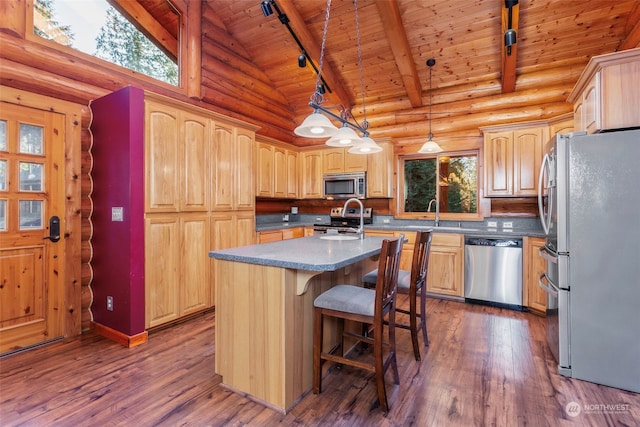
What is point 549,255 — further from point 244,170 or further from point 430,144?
point 244,170

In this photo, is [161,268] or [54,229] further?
[161,268]

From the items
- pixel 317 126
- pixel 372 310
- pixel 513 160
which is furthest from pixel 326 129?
pixel 513 160

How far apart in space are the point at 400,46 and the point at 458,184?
2.18 meters

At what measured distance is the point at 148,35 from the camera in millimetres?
3701

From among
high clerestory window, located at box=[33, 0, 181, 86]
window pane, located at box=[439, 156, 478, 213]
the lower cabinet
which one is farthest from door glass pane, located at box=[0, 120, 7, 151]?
window pane, located at box=[439, 156, 478, 213]

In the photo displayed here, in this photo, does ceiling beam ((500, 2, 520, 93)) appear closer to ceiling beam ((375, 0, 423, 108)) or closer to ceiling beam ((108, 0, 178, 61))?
ceiling beam ((375, 0, 423, 108))

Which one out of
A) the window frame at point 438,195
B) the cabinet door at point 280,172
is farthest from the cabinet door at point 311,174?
the window frame at point 438,195

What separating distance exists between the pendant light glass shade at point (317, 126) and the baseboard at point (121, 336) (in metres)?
2.34

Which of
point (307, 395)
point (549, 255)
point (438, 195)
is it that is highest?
point (438, 195)

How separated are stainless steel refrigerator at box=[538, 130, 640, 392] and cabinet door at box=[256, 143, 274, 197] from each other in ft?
12.5

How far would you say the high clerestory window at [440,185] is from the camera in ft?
15.3

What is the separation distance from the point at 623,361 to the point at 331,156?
4332mm

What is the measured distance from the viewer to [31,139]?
8.87 ft

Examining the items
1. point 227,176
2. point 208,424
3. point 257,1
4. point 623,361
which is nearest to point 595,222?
point 623,361
